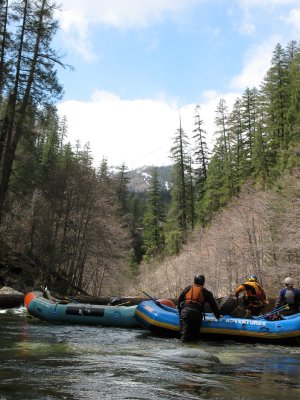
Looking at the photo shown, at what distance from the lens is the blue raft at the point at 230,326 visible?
9.64 metres

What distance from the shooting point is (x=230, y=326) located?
1009 cm

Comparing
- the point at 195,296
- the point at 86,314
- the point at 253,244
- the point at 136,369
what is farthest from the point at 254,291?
the point at 253,244

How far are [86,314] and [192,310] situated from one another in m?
4.20

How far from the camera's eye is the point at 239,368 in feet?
22.9

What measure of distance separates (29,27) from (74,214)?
14004mm

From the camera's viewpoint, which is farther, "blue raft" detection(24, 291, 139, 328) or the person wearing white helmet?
"blue raft" detection(24, 291, 139, 328)

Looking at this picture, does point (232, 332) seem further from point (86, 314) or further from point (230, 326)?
point (86, 314)

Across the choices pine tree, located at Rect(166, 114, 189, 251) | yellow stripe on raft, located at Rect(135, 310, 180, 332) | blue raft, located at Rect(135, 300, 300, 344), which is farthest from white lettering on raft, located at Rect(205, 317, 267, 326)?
pine tree, located at Rect(166, 114, 189, 251)

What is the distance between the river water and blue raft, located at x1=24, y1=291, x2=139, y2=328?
6.34 ft

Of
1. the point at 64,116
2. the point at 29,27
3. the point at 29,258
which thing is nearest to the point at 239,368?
the point at 29,27

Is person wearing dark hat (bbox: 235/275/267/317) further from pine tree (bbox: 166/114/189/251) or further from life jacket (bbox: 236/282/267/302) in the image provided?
pine tree (bbox: 166/114/189/251)

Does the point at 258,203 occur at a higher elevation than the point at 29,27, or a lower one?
lower

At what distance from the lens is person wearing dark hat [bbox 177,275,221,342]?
9.71m

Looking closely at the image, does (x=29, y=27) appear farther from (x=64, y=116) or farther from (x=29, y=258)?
(x=64, y=116)
